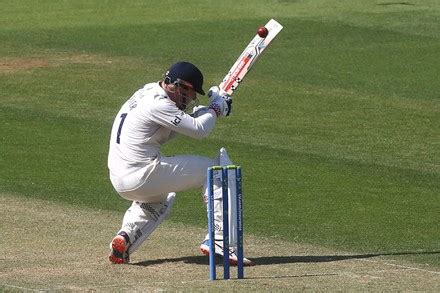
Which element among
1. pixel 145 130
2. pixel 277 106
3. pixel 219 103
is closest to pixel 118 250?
pixel 145 130

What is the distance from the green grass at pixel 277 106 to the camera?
547 inches

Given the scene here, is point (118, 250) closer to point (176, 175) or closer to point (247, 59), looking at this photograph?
point (176, 175)

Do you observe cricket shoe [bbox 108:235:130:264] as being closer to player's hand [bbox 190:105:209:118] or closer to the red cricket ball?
player's hand [bbox 190:105:209:118]

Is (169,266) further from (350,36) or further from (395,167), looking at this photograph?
(350,36)

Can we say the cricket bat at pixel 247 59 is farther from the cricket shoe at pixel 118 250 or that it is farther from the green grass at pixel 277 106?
the cricket shoe at pixel 118 250

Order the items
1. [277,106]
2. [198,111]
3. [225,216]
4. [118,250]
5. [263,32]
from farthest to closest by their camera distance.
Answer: [277,106]
[263,32]
[198,111]
[118,250]
[225,216]

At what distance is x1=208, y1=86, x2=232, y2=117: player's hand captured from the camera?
11.4 metres

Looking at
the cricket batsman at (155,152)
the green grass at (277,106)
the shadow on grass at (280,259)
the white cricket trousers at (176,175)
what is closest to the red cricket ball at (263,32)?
the cricket batsman at (155,152)

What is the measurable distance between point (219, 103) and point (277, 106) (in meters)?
9.03

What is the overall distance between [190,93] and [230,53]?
43.4 feet

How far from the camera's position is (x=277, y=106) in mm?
20391

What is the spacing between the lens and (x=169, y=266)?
11.0m

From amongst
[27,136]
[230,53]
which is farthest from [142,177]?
[230,53]

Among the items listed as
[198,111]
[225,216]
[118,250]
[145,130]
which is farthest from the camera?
[198,111]
